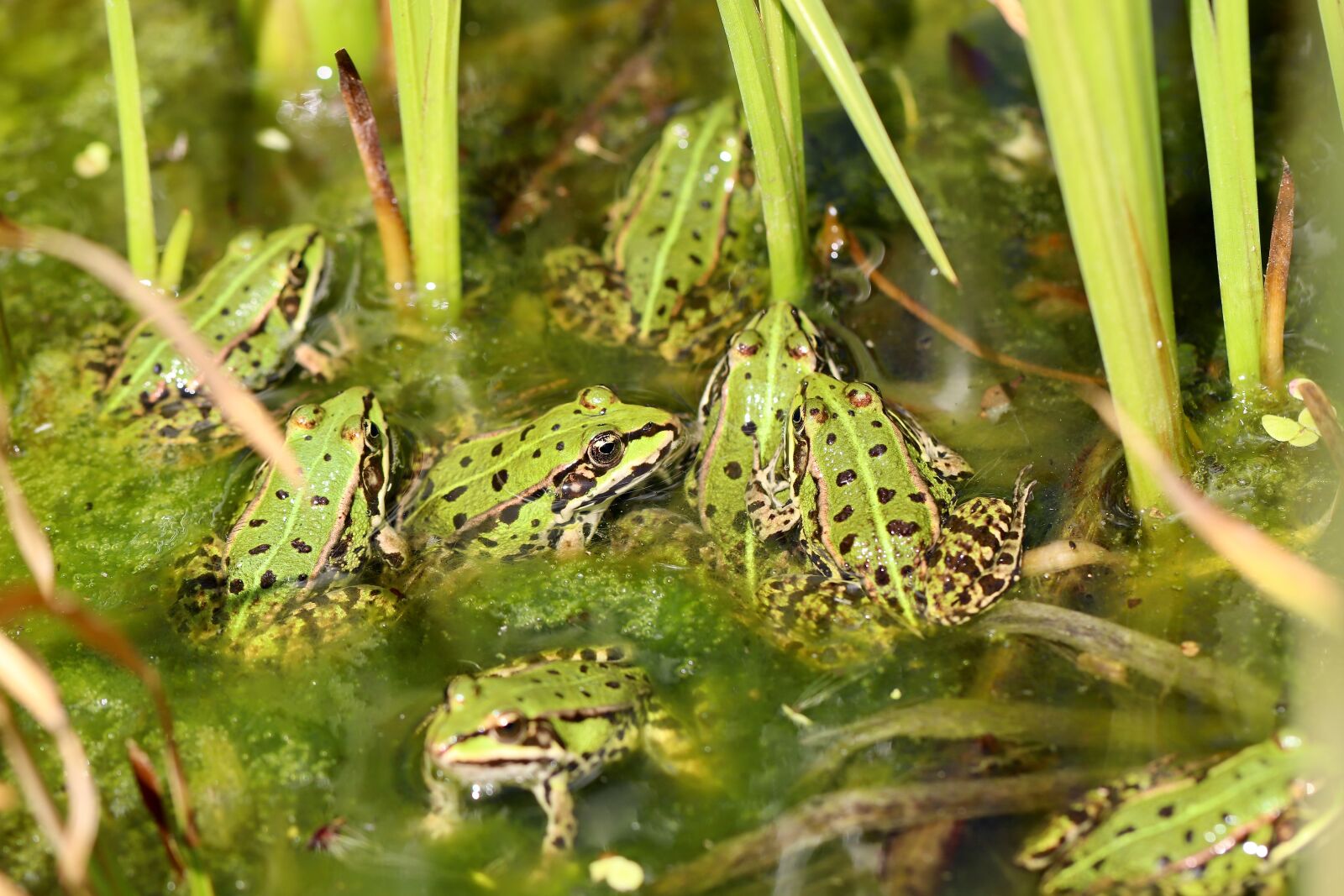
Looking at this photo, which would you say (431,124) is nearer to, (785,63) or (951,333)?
(785,63)

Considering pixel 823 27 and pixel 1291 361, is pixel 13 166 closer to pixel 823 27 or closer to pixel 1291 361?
pixel 823 27

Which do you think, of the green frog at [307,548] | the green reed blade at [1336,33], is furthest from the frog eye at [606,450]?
the green reed blade at [1336,33]

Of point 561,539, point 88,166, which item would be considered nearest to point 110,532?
point 561,539

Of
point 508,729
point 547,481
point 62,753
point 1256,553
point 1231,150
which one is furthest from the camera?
point 547,481

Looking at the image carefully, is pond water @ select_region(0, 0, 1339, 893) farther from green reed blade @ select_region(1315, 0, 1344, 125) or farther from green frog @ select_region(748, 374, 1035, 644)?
green reed blade @ select_region(1315, 0, 1344, 125)

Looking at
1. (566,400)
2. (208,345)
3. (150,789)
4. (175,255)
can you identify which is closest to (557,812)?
(150,789)

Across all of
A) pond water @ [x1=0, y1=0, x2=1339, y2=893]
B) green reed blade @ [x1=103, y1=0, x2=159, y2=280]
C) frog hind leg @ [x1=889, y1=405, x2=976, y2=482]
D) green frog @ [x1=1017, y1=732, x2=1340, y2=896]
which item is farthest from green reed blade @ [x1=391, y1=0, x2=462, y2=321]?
green frog @ [x1=1017, y1=732, x2=1340, y2=896]
